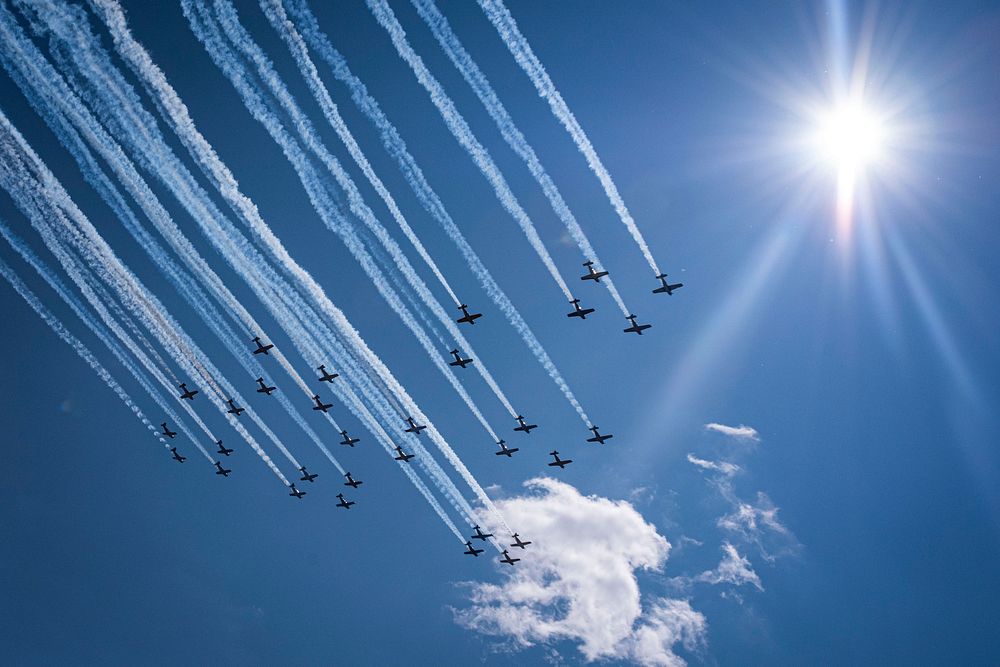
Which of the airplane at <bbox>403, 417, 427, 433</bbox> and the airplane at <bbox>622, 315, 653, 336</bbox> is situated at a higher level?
the airplane at <bbox>622, 315, 653, 336</bbox>

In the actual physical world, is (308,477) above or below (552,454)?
below

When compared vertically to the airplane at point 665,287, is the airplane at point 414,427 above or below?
below

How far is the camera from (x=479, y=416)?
4134 cm

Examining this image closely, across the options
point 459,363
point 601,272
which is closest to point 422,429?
point 459,363

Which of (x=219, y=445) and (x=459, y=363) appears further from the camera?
(x=219, y=445)

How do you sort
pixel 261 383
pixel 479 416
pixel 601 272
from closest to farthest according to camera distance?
pixel 479 416 → pixel 601 272 → pixel 261 383

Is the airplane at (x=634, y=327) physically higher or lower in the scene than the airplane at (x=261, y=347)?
higher

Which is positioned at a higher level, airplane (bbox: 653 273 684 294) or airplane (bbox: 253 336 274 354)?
airplane (bbox: 653 273 684 294)

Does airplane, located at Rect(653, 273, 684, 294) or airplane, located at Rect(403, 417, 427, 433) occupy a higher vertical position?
airplane, located at Rect(653, 273, 684, 294)

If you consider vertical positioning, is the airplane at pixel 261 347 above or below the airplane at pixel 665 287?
below

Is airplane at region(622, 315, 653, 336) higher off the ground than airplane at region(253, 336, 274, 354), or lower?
higher

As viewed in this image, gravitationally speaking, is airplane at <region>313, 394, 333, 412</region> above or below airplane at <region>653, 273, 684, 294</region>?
below

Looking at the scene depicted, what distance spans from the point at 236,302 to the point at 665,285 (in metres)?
26.5

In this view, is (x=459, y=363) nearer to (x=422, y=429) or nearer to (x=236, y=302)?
(x=422, y=429)
